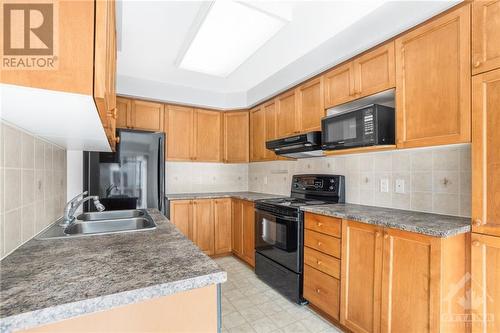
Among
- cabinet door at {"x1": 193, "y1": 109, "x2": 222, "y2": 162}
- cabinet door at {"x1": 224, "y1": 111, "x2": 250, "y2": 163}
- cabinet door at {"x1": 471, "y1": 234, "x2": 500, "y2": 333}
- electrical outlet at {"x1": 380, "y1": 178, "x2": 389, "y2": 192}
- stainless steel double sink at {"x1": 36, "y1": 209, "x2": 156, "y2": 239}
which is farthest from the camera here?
cabinet door at {"x1": 224, "y1": 111, "x2": 250, "y2": 163}

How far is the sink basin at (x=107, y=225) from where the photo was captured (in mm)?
1532

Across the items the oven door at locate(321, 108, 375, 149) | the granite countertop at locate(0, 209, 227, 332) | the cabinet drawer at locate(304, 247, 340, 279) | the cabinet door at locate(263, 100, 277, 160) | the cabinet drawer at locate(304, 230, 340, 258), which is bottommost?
the cabinet drawer at locate(304, 247, 340, 279)

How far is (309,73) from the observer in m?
2.52

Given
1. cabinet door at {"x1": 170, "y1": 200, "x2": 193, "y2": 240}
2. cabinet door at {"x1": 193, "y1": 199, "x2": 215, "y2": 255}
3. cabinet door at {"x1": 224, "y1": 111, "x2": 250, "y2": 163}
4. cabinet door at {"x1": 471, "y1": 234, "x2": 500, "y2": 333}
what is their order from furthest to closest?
cabinet door at {"x1": 224, "y1": 111, "x2": 250, "y2": 163}, cabinet door at {"x1": 193, "y1": 199, "x2": 215, "y2": 255}, cabinet door at {"x1": 170, "y1": 200, "x2": 193, "y2": 240}, cabinet door at {"x1": 471, "y1": 234, "x2": 500, "y2": 333}

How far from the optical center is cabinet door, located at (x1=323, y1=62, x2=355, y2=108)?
2.14m

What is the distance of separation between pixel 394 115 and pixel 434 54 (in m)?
0.44

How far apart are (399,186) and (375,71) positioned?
96 cm

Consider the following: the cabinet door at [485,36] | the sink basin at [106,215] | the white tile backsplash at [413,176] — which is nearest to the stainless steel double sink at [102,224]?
the sink basin at [106,215]

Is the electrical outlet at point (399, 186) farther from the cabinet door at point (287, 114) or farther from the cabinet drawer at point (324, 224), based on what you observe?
the cabinet door at point (287, 114)

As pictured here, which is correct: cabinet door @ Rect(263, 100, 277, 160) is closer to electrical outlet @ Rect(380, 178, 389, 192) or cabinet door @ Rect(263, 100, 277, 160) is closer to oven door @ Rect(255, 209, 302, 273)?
oven door @ Rect(255, 209, 302, 273)

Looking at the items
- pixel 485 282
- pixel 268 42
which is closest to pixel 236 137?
pixel 268 42

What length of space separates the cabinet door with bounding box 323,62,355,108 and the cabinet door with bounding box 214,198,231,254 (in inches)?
76.2

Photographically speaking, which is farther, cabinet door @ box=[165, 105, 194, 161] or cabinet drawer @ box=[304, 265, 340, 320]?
cabinet door @ box=[165, 105, 194, 161]

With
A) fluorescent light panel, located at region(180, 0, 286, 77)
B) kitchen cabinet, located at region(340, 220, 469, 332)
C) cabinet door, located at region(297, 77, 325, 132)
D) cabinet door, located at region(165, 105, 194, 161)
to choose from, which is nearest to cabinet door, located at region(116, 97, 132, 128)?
cabinet door, located at region(165, 105, 194, 161)
